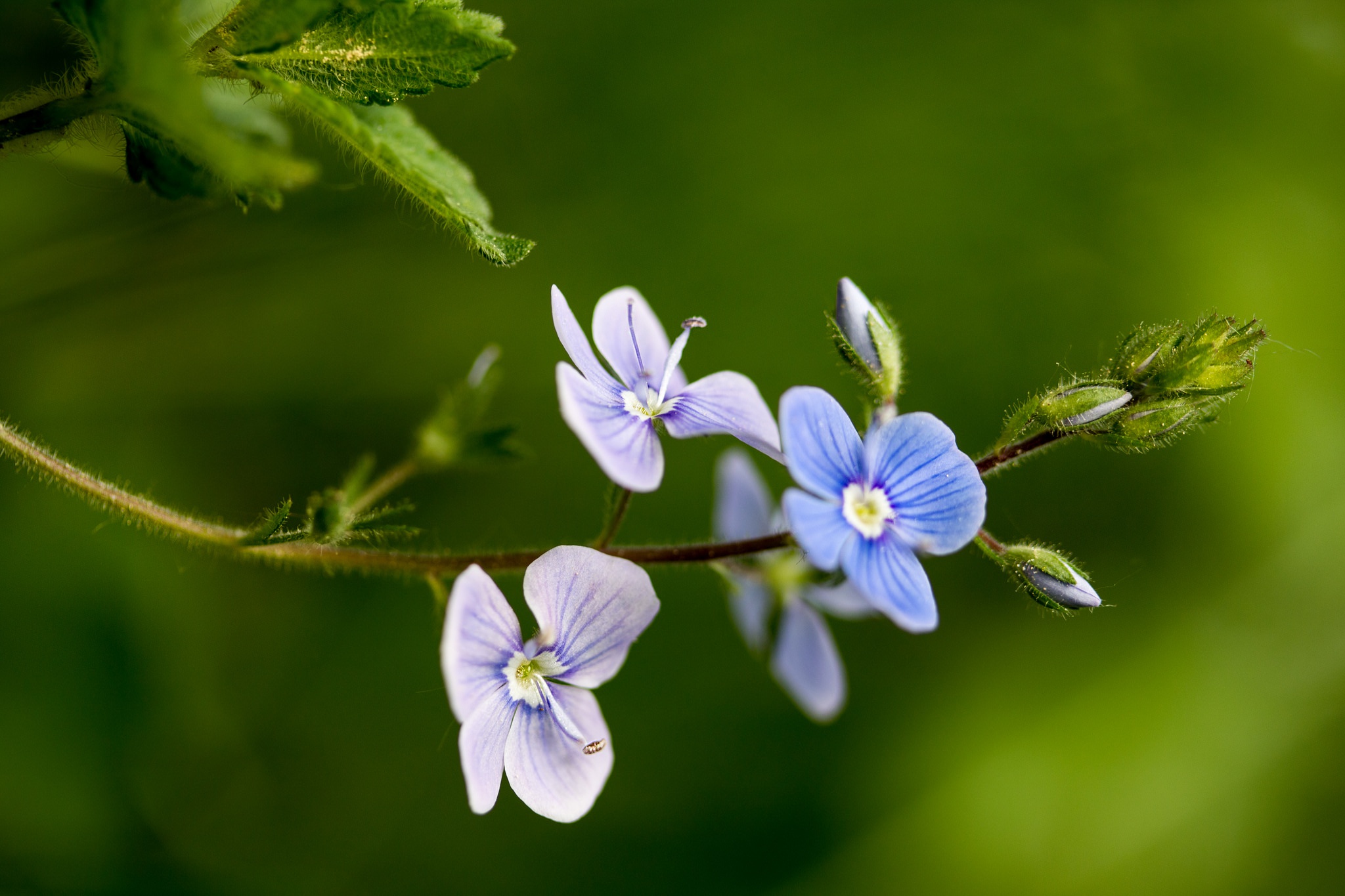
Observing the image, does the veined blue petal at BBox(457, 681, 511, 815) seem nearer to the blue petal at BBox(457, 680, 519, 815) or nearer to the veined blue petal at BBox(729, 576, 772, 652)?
the blue petal at BBox(457, 680, 519, 815)

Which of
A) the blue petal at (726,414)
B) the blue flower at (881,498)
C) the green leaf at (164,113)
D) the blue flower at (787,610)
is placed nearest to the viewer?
the green leaf at (164,113)

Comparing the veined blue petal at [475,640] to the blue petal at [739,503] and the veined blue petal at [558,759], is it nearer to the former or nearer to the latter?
the veined blue petal at [558,759]

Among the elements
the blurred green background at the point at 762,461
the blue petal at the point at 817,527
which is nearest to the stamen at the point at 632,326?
the blue petal at the point at 817,527

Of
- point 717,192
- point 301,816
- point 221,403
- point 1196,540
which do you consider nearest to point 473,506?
point 221,403

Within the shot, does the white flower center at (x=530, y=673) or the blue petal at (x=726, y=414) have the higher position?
the blue petal at (x=726, y=414)

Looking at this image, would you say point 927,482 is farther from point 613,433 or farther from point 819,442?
point 613,433

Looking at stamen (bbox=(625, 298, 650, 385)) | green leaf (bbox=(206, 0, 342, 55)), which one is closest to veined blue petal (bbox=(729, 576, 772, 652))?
stamen (bbox=(625, 298, 650, 385))
